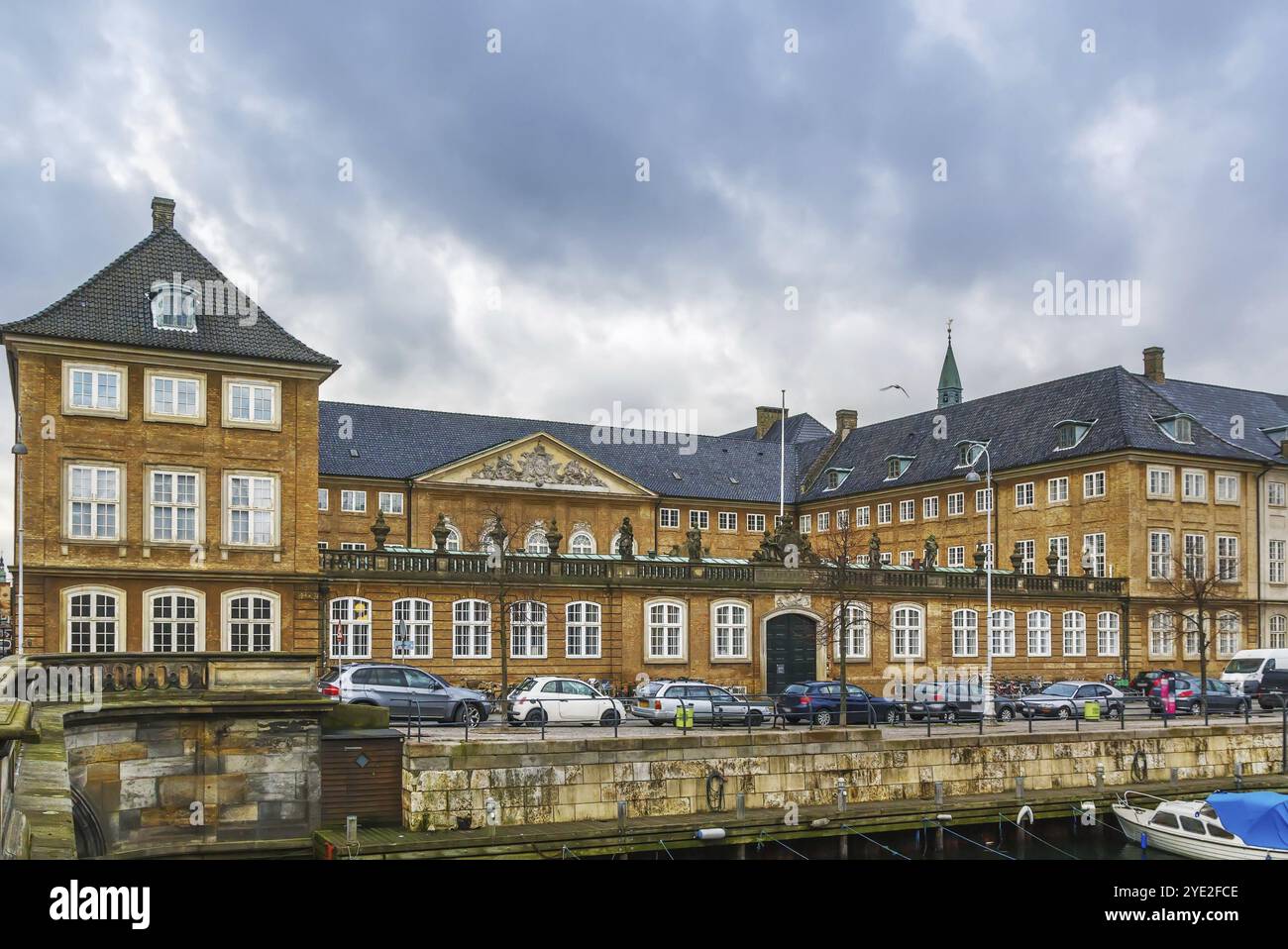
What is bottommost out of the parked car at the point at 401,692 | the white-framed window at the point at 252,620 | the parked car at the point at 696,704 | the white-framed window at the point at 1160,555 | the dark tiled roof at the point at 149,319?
the parked car at the point at 696,704

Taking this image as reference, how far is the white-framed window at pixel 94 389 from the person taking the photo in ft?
124

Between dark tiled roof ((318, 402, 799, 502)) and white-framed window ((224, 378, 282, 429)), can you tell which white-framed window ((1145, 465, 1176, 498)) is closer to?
dark tiled roof ((318, 402, 799, 502))

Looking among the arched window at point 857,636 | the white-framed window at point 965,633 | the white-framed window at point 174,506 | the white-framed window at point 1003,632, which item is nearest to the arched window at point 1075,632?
the white-framed window at point 1003,632

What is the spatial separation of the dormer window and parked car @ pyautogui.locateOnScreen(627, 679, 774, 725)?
19251 millimetres

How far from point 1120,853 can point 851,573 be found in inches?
801

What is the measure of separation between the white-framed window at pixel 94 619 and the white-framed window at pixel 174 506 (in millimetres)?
2234

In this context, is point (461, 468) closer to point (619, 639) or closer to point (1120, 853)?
point (619, 639)

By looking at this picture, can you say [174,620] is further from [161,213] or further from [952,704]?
[952,704]

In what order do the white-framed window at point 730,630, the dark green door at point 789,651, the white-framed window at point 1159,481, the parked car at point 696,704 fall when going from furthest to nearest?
the white-framed window at point 1159,481 < the dark green door at point 789,651 < the white-framed window at point 730,630 < the parked car at point 696,704

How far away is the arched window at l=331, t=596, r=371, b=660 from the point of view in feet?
132

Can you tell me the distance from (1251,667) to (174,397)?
136 feet

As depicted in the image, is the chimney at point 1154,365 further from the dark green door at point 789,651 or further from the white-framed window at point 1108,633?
the dark green door at point 789,651

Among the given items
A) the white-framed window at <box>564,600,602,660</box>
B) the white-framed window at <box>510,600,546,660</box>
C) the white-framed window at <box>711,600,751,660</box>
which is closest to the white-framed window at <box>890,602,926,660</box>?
the white-framed window at <box>711,600,751,660</box>
